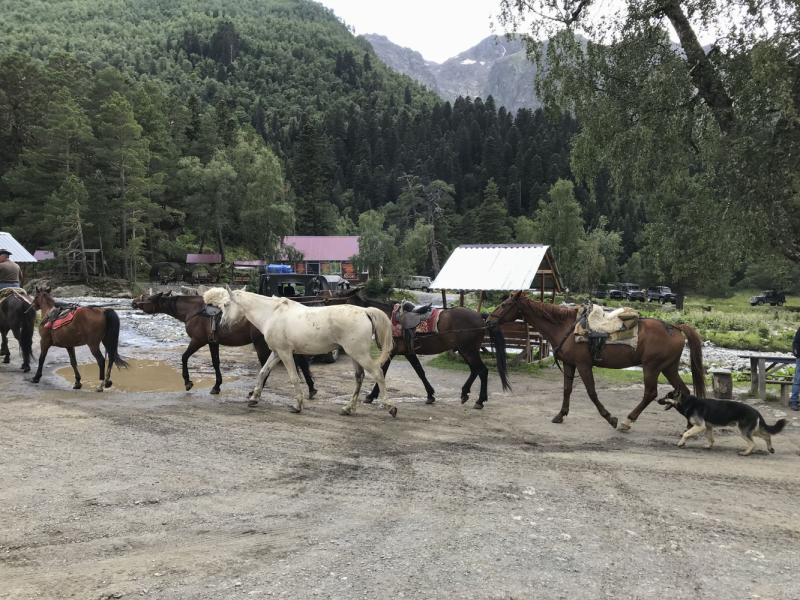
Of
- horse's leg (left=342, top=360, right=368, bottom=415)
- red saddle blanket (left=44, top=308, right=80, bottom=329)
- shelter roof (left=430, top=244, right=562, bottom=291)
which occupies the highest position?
shelter roof (left=430, top=244, right=562, bottom=291)

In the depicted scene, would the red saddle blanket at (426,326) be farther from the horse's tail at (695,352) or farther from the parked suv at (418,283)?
the parked suv at (418,283)

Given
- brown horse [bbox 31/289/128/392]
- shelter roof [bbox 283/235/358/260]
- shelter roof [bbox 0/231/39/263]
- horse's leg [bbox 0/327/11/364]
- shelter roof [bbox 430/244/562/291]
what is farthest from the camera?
shelter roof [bbox 283/235/358/260]

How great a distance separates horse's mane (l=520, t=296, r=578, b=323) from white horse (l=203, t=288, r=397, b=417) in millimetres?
2658

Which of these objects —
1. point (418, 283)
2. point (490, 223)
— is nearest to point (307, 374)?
point (418, 283)

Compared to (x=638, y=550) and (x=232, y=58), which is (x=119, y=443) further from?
(x=232, y=58)

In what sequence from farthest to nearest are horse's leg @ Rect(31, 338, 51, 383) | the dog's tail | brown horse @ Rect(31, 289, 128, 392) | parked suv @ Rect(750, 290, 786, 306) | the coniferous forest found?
parked suv @ Rect(750, 290, 786, 306)
the coniferous forest
horse's leg @ Rect(31, 338, 51, 383)
brown horse @ Rect(31, 289, 128, 392)
the dog's tail

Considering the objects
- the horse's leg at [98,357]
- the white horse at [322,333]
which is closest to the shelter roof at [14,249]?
the horse's leg at [98,357]

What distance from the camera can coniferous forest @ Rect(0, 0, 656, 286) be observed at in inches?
1702

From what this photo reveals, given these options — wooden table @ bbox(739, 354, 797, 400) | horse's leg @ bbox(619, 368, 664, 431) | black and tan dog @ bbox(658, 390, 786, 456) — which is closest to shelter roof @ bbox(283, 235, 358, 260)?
wooden table @ bbox(739, 354, 797, 400)

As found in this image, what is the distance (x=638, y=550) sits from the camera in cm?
451

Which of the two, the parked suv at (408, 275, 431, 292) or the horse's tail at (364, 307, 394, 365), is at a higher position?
the horse's tail at (364, 307, 394, 365)

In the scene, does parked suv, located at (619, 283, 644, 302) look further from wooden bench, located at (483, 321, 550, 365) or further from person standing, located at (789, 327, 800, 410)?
person standing, located at (789, 327, 800, 410)

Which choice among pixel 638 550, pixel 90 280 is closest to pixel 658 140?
pixel 638 550

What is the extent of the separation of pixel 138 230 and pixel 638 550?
51838 millimetres
